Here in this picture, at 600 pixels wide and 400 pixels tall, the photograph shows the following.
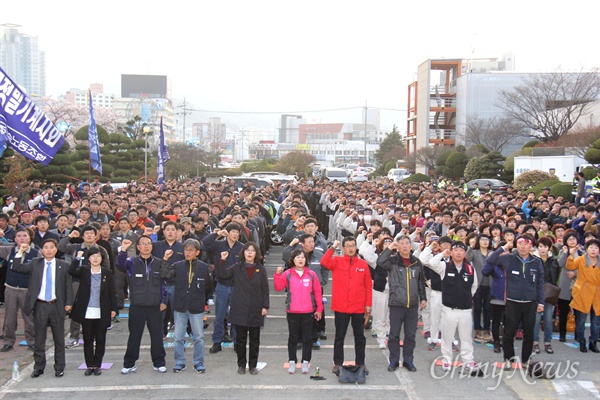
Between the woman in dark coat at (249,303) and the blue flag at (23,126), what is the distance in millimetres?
6191

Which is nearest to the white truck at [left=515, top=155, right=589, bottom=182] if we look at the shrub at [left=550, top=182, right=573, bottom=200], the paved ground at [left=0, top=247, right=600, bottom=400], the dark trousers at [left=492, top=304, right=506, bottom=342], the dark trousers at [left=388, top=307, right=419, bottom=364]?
the shrub at [left=550, top=182, right=573, bottom=200]

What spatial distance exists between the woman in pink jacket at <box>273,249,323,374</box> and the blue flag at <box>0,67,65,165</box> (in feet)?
22.0

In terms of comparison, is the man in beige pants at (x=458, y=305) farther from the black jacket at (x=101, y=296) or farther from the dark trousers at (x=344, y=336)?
the black jacket at (x=101, y=296)

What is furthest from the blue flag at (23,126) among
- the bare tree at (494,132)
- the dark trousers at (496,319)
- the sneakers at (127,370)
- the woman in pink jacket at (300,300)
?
the bare tree at (494,132)

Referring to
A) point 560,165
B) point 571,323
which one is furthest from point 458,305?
point 560,165

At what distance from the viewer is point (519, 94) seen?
47875mm

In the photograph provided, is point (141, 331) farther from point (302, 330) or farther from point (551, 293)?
point (551, 293)

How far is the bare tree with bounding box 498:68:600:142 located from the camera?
42438 millimetres

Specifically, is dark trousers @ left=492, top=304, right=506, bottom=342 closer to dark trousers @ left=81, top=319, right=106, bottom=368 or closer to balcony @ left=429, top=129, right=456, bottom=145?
dark trousers @ left=81, top=319, right=106, bottom=368

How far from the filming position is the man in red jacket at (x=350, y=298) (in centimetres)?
757

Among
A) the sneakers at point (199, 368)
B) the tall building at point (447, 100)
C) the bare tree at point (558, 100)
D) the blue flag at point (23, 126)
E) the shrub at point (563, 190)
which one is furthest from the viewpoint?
the tall building at point (447, 100)

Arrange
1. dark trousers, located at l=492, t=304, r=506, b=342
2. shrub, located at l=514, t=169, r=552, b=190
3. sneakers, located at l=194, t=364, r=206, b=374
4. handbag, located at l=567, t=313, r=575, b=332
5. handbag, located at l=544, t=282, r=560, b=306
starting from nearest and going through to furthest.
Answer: sneakers, located at l=194, t=364, r=206, b=374 → dark trousers, located at l=492, t=304, r=506, b=342 → handbag, located at l=544, t=282, r=560, b=306 → handbag, located at l=567, t=313, r=575, b=332 → shrub, located at l=514, t=169, r=552, b=190

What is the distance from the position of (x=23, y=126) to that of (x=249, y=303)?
6.97 m

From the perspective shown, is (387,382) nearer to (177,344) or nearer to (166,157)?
(177,344)
